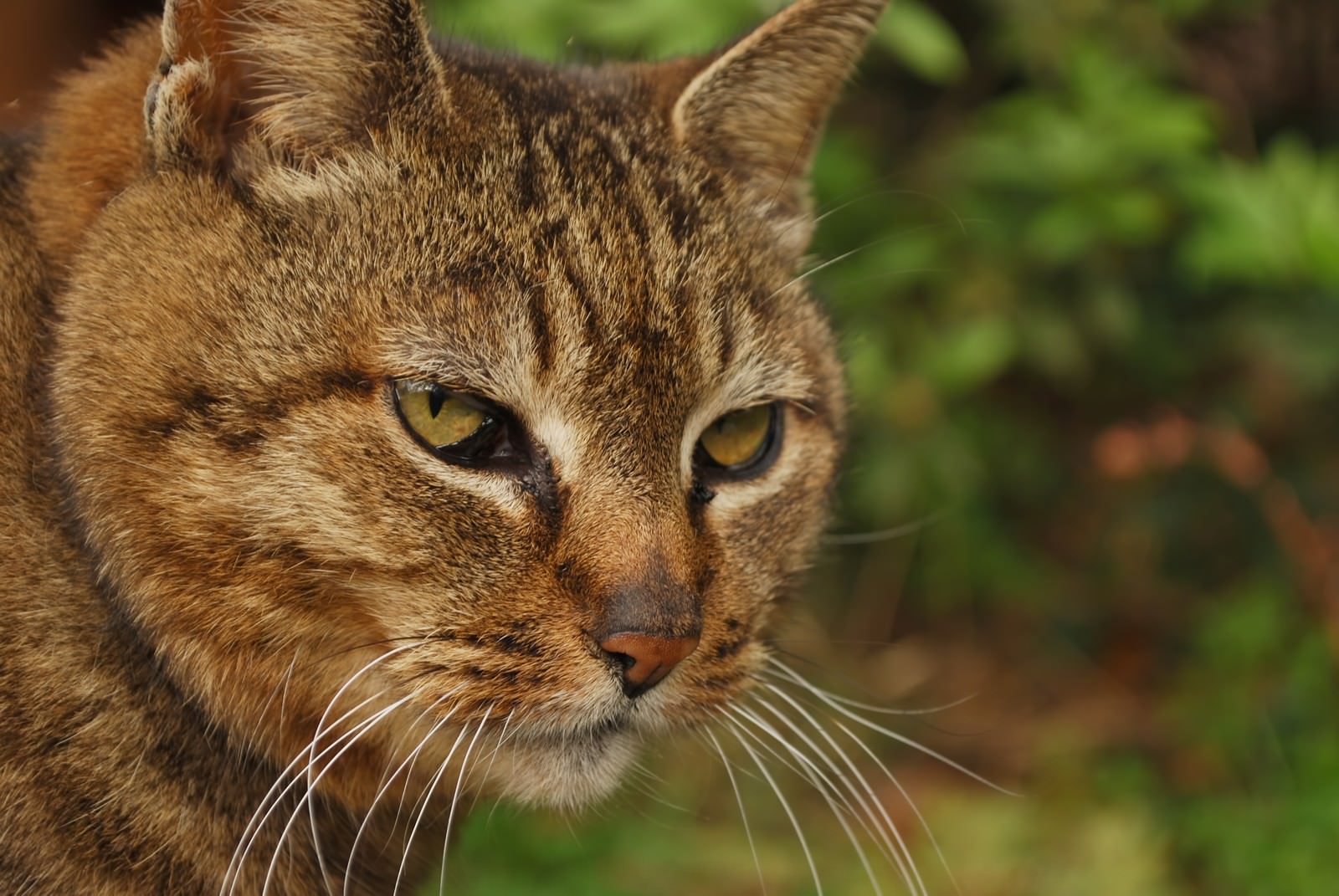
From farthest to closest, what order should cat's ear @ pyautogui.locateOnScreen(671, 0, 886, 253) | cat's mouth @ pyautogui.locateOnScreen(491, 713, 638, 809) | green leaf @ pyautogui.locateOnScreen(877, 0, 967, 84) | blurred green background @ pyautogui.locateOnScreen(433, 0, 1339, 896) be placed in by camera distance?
1. blurred green background @ pyautogui.locateOnScreen(433, 0, 1339, 896)
2. green leaf @ pyautogui.locateOnScreen(877, 0, 967, 84)
3. cat's ear @ pyautogui.locateOnScreen(671, 0, 886, 253)
4. cat's mouth @ pyautogui.locateOnScreen(491, 713, 638, 809)

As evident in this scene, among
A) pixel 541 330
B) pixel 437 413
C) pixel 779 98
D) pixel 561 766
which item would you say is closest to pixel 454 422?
pixel 437 413

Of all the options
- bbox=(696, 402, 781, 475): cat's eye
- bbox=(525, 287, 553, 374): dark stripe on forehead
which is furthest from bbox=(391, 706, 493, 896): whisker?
bbox=(696, 402, 781, 475): cat's eye

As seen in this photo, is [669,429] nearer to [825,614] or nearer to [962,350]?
[962,350]

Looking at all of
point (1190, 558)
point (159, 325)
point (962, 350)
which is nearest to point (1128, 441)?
point (962, 350)

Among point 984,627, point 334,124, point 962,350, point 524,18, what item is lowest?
point 984,627

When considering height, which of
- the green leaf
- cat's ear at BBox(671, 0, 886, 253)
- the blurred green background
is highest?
the green leaf

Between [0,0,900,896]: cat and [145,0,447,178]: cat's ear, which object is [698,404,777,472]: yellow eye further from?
[145,0,447,178]: cat's ear
